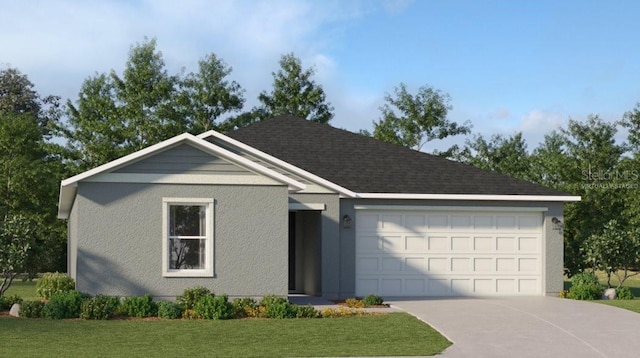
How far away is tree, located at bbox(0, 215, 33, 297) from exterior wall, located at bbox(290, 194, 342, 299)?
6.64 m

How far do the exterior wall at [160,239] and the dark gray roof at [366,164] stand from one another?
13.6ft

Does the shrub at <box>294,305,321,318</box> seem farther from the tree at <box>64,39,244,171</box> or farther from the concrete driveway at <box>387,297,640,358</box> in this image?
the tree at <box>64,39,244,171</box>

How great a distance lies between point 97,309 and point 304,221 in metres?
8.53

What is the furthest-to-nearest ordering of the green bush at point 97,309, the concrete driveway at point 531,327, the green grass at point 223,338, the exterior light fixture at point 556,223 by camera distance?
the exterior light fixture at point 556,223 < the green bush at point 97,309 < the concrete driveway at point 531,327 < the green grass at point 223,338

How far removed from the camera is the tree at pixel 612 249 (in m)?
27.0

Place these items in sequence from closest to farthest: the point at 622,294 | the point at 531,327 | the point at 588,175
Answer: the point at 531,327 < the point at 622,294 < the point at 588,175

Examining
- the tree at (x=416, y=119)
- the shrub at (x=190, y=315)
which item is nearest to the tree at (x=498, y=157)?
the tree at (x=416, y=119)

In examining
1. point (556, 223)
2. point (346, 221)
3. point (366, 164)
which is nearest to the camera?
point (346, 221)

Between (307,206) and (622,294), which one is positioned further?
(622,294)

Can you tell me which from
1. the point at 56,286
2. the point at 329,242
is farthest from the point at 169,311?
the point at 329,242

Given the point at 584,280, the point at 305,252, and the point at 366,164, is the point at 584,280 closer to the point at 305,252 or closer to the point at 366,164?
the point at 366,164

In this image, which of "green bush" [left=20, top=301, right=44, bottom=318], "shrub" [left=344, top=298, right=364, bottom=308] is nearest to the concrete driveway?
"shrub" [left=344, top=298, right=364, bottom=308]

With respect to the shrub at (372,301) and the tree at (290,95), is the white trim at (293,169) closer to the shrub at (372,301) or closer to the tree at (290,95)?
the shrub at (372,301)

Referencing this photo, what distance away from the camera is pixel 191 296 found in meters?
20.4
